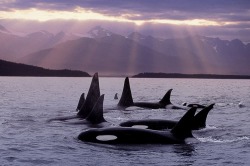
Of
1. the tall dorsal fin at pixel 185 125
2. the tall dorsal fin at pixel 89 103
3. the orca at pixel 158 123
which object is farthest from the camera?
the tall dorsal fin at pixel 89 103

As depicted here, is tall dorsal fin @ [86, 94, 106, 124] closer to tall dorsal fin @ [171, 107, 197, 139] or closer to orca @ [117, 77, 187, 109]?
tall dorsal fin @ [171, 107, 197, 139]

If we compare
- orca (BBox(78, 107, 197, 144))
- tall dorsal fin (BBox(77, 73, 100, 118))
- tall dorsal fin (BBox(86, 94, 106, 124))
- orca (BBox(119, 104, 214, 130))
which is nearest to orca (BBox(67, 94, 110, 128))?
tall dorsal fin (BBox(86, 94, 106, 124))

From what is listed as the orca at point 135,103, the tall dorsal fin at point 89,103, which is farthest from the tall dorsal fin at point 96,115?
the orca at point 135,103

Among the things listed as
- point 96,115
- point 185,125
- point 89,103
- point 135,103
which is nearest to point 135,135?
point 185,125

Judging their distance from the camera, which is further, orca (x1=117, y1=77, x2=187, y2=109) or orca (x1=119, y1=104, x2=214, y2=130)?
orca (x1=117, y1=77, x2=187, y2=109)

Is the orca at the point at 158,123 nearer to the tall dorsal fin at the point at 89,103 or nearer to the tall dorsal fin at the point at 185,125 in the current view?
the tall dorsal fin at the point at 185,125

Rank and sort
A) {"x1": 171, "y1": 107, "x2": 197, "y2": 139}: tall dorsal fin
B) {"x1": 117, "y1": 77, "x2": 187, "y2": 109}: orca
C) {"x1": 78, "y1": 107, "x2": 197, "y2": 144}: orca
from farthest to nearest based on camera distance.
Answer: {"x1": 117, "y1": 77, "x2": 187, "y2": 109}: orca → {"x1": 171, "y1": 107, "x2": 197, "y2": 139}: tall dorsal fin → {"x1": 78, "y1": 107, "x2": 197, "y2": 144}: orca

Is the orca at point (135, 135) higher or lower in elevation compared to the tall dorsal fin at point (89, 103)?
lower

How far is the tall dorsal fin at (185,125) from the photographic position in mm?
19656

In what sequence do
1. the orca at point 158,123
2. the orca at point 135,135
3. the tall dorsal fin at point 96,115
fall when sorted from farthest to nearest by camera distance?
1. the tall dorsal fin at point 96,115
2. the orca at point 158,123
3. the orca at point 135,135

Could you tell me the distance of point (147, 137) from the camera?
19375mm

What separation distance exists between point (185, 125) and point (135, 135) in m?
2.02

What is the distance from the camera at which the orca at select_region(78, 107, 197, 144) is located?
1923 centimetres

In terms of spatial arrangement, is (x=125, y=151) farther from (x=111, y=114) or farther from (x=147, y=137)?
(x=111, y=114)
